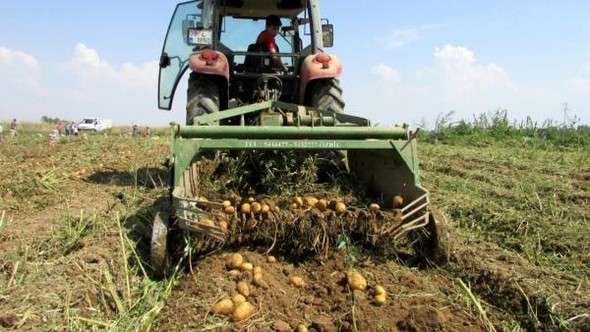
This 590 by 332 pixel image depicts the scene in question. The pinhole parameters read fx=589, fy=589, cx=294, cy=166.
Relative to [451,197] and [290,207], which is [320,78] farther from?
[290,207]

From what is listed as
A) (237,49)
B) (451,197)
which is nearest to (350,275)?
(451,197)

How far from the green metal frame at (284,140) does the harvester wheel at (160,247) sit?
37 centimetres

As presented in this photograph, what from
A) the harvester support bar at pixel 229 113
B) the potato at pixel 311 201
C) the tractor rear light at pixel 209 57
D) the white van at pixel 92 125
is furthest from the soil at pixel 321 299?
the white van at pixel 92 125

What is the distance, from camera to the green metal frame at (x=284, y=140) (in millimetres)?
4074

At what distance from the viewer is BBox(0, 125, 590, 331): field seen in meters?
3.22

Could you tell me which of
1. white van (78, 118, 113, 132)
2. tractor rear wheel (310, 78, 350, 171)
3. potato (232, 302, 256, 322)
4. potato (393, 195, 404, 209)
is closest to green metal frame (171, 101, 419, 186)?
potato (393, 195, 404, 209)

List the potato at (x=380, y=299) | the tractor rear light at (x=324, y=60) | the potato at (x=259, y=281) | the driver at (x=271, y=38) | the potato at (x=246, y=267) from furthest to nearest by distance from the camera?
the driver at (x=271, y=38)
the tractor rear light at (x=324, y=60)
the potato at (x=246, y=267)
the potato at (x=259, y=281)
the potato at (x=380, y=299)

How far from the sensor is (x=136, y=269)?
3836 mm

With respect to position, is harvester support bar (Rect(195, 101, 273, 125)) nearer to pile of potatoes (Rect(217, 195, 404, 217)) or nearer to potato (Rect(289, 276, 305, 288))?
pile of potatoes (Rect(217, 195, 404, 217))

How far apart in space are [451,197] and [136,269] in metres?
3.70

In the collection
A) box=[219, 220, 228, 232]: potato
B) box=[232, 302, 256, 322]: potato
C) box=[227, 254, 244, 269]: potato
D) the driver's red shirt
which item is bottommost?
box=[232, 302, 256, 322]: potato

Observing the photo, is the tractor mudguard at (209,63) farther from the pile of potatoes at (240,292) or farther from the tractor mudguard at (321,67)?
the pile of potatoes at (240,292)

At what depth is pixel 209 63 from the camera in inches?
234

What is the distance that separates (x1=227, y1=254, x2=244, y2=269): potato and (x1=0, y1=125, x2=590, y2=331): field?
0.23 feet
